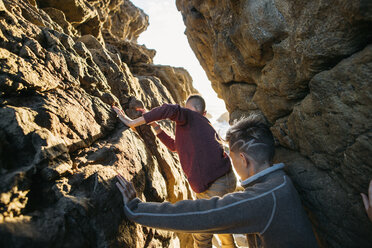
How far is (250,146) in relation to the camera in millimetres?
2889

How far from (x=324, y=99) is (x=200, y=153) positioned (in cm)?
233

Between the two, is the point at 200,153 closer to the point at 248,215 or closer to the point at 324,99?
the point at 248,215

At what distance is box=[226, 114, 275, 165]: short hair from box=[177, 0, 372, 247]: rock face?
80 cm

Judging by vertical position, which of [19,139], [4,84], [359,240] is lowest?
[359,240]

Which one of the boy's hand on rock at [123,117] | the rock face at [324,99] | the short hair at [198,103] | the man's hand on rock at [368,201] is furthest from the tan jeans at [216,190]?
the boy's hand on rock at [123,117]

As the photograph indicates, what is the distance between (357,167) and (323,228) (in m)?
1.36

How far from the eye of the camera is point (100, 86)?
4492 mm

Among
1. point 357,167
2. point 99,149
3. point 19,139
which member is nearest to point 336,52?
point 357,167

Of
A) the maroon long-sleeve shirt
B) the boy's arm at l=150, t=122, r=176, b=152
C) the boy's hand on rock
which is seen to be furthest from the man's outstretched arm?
the boy's arm at l=150, t=122, r=176, b=152

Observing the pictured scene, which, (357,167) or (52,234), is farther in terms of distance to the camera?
(357,167)

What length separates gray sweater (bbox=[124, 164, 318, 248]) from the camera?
6.98 ft

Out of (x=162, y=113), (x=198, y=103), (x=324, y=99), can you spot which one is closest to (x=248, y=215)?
(x=324, y=99)

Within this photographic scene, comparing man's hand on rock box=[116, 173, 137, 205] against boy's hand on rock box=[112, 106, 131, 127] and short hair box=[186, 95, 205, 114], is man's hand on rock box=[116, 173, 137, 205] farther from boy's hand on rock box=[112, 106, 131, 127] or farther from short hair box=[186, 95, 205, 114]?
short hair box=[186, 95, 205, 114]

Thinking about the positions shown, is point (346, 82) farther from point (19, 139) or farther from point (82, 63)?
point (82, 63)
